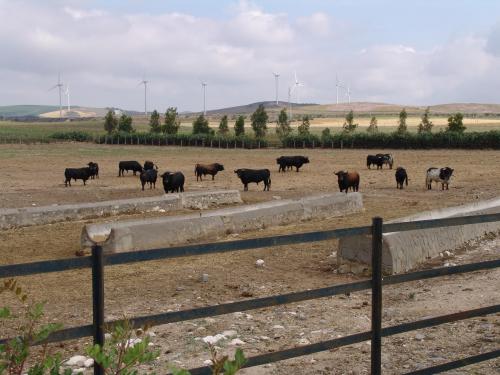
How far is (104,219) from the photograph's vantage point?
55.9 feet

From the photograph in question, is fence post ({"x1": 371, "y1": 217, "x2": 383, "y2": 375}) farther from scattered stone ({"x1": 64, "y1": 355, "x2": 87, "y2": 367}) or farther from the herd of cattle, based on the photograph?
the herd of cattle

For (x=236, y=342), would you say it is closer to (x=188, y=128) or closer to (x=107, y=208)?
(x=107, y=208)

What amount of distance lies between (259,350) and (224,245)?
3.04 metres

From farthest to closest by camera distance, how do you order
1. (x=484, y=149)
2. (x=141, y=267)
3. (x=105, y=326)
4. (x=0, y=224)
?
(x=484, y=149) < (x=0, y=224) < (x=141, y=267) < (x=105, y=326)

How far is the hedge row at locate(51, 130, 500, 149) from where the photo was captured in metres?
56.6

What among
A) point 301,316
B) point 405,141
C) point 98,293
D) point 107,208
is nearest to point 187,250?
point 98,293

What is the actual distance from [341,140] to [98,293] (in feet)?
198

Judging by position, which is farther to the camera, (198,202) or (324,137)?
(324,137)

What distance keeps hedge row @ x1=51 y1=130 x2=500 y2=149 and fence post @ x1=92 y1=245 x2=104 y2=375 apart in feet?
183

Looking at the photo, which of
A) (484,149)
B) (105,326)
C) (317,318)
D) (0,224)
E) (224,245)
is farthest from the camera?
(484,149)

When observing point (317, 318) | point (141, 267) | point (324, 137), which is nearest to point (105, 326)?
point (317, 318)

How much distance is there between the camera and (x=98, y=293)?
3420 millimetres

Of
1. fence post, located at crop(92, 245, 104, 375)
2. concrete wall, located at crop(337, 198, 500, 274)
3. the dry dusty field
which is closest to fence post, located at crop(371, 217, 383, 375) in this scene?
the dry dusty field

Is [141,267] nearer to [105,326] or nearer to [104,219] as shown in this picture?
[104,219]
